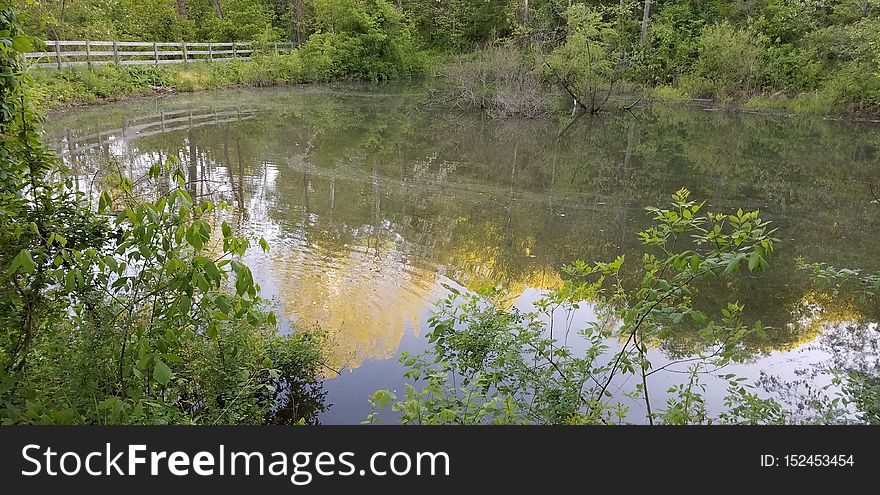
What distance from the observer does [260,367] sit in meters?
4.77

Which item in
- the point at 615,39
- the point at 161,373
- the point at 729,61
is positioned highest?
the point at 615,39

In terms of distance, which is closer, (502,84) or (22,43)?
(22,43)

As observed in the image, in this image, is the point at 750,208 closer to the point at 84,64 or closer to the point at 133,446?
the point at 133,446

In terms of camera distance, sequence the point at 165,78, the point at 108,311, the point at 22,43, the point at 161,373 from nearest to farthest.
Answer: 1. the point at 161,373
2. the point at 22,43
3. the point at 108,311
4. the point at 165,78

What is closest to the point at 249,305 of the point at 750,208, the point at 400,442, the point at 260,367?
the point at 400,442

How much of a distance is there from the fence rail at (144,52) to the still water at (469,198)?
99.1 inches

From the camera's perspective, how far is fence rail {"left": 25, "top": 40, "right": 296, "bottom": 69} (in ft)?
67.7

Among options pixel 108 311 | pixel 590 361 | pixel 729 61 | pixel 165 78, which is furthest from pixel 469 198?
pixel 729 61

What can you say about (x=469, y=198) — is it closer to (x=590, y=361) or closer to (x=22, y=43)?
(x=590, y=361)

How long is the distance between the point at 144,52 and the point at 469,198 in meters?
19.2

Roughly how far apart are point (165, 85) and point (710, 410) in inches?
952

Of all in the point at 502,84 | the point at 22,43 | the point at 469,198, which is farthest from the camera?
the point at 502,84

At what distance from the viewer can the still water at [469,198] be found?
255 inches

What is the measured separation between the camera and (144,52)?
24.6 m
